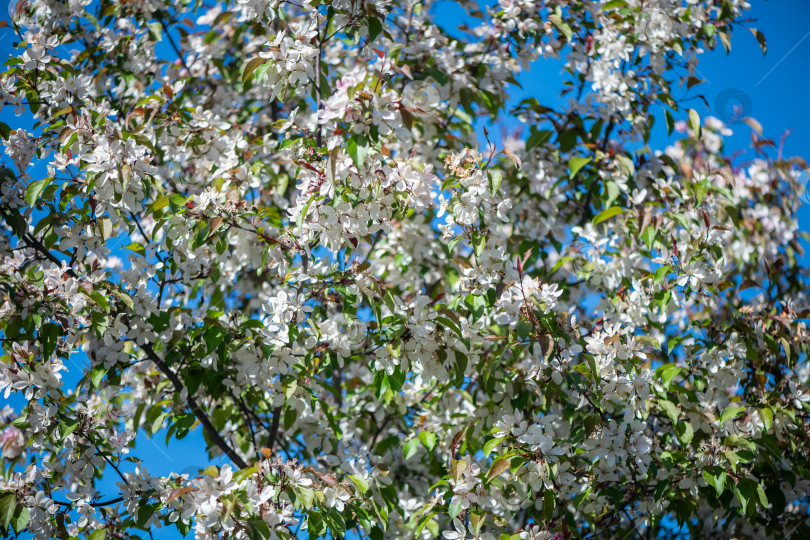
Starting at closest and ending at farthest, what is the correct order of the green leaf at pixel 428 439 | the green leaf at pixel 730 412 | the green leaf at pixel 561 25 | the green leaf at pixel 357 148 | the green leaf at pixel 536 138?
the green leaf at pixel 357 148 < the green leaf at pixel 730 412 < the green leaf at pixel 428 439 < the green leaf at pixel 536 138 < the green leaf at pixel 561 25

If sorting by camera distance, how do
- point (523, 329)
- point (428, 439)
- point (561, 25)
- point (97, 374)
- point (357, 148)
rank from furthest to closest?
point (561, 25) → point (428, 439) → point (97, 374) → point (523, 329) → point (357, 148)

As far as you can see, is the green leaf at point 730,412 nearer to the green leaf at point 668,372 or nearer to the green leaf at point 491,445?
the green leaf at point 668,372

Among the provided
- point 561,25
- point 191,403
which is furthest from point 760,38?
point 191,403

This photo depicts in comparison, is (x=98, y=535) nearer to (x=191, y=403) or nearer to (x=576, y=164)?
(x=191, y=403)

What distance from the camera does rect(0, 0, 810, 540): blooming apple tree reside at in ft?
6.78

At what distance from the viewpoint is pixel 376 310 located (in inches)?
83.5

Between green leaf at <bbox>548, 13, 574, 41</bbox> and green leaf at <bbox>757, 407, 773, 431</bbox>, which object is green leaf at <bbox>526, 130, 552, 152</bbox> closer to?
green leaf at <bbox>548, 13, 574, 41</bbox>

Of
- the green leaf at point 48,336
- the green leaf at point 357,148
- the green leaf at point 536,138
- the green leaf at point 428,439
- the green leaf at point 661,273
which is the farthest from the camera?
the green leaf at point 536,138

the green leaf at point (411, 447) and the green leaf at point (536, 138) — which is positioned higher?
the green leaf at point (536, 138)

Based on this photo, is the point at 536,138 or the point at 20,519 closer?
the point at 20,519

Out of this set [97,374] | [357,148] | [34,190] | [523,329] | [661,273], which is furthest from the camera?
[661,273]

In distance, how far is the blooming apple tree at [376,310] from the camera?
2066mm

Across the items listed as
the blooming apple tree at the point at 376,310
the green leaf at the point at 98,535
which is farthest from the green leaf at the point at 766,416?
the green leaf at the point at 98,535

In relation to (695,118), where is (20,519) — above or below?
below
